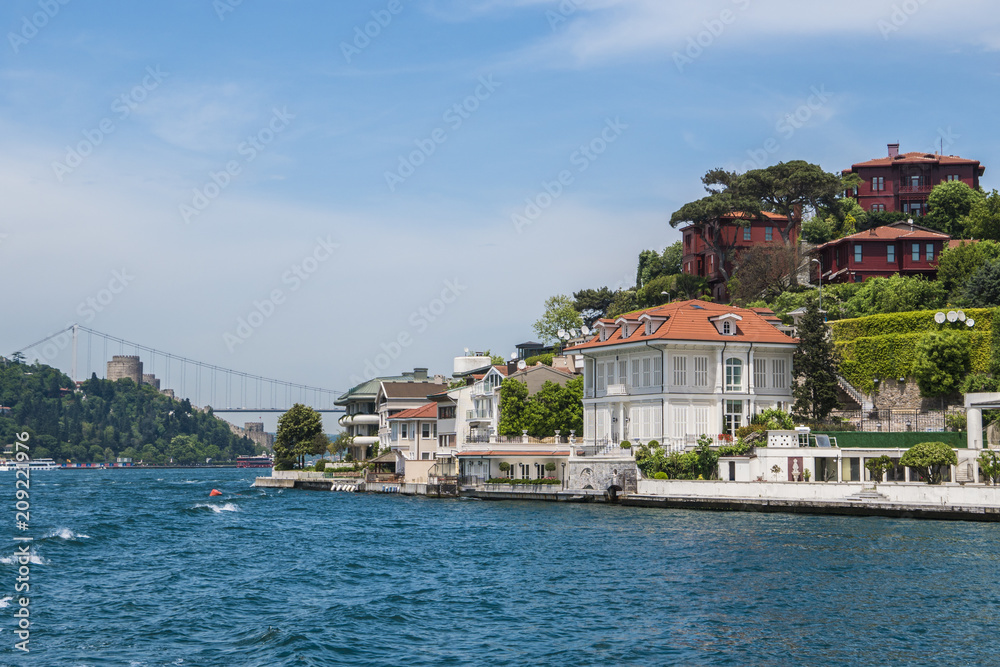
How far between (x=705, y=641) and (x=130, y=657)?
485 inches

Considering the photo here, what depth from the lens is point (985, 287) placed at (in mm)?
67375

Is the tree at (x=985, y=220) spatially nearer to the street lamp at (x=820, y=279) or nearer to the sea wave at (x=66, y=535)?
the street lamp at (x=820, y=279)

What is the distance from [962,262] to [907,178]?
1295 inches

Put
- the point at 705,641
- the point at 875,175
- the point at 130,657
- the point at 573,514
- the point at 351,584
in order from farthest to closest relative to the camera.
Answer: the point at 875,175 → the point at 573,514 → the point at 351,584 → the point at 705,641 → the point at 130,657

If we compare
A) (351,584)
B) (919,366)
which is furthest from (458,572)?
(919,366)

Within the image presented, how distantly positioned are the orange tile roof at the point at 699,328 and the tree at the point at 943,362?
344 inches

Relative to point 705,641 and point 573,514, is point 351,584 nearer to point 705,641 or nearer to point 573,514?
point 705,641

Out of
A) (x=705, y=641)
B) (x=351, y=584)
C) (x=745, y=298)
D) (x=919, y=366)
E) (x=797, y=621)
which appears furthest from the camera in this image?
(x=745, y=298)

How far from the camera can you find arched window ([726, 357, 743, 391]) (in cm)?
6781

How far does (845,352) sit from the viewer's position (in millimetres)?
68812

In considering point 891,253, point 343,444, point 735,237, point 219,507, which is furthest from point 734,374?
point 343,444

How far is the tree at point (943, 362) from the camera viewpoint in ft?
202

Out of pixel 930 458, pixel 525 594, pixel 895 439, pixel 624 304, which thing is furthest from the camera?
pixel 624 304

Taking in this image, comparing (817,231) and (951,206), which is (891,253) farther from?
(951,206)
